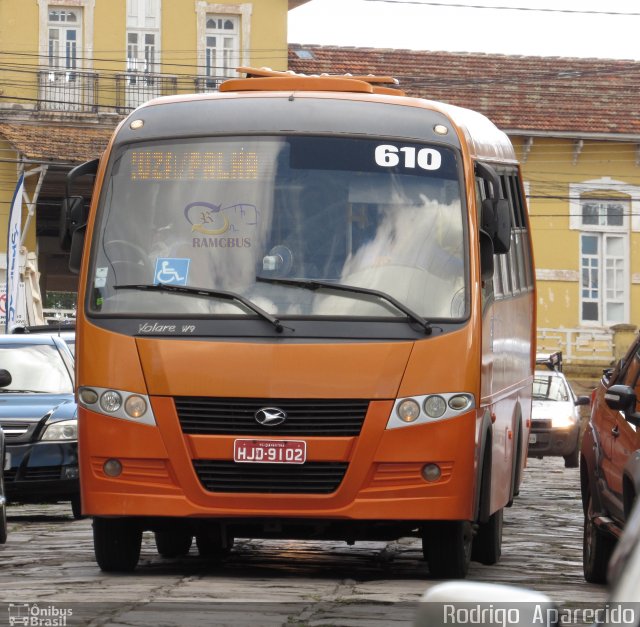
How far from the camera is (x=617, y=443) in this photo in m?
10.4

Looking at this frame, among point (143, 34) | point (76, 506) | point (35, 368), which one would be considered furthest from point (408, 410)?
point (143, 34)

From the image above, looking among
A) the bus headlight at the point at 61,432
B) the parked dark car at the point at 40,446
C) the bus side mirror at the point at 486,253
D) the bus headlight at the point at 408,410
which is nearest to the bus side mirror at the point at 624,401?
the bus headlight at the point at 408,410

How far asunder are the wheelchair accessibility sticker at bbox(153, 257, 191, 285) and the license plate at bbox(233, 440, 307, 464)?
1097 millimetres

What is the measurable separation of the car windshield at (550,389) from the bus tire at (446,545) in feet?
69.8

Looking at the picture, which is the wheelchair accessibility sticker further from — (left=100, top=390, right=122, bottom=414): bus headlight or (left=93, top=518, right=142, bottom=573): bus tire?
(left=93, top=518, right=142, bottom=573): bus tire

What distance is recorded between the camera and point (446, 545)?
10.6 meters

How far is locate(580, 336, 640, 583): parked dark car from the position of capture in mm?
9844

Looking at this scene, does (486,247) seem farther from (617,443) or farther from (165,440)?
(165,440)

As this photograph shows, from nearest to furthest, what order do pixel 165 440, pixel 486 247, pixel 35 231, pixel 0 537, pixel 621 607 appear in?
1. pixel 621 607
2. pixel 165 440
3. pixel 486 247
4. pixel 0 537
5. pixel 35 231

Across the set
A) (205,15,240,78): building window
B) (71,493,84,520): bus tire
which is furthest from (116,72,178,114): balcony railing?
(71,493,84,520): bus tire

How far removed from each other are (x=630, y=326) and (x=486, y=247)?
32.7 metres

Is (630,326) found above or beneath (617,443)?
beneath

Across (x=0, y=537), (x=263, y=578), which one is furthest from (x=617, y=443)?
(x=0, y=537)

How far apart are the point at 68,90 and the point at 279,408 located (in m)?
33.0
